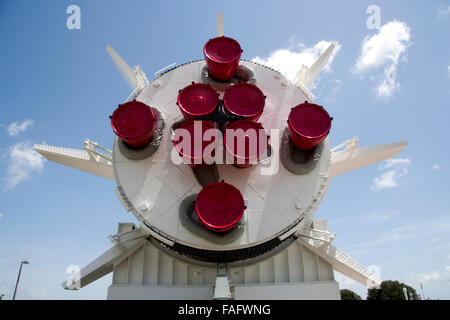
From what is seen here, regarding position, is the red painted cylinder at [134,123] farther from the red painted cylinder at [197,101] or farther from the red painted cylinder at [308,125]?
the red painted cylinder at [308,125]

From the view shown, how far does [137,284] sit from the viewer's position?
42.7 ft

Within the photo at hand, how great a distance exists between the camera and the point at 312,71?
1645 cm

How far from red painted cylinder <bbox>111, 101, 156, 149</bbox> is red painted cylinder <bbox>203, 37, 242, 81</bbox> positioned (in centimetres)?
372

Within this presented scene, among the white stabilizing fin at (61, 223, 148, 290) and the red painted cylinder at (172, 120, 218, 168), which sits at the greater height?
the red painted cylinder at (172, 120, 218, 168)

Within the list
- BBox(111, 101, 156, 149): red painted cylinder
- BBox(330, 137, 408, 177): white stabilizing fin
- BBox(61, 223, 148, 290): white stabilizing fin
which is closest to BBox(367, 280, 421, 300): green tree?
BBox(330, 137, 408, 177): white stabilizing fin

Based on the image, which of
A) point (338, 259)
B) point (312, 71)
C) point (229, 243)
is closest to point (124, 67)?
point (312, 71)

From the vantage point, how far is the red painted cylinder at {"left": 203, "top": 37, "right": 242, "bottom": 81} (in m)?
14.2

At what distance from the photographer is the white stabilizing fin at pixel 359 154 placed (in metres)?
14.7

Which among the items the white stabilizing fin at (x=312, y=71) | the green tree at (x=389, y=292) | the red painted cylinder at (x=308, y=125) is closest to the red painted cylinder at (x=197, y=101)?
the red painted cylinder at (x=308, y=125)

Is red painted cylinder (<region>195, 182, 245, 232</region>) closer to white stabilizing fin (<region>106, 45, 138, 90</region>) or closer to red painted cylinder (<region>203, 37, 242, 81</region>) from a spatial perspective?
red painted cylinder (<region>203, 37, 242, 81</region>)

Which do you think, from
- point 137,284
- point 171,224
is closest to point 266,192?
point 171,224

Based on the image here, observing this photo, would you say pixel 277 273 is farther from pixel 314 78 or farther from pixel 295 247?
pixel 314 78

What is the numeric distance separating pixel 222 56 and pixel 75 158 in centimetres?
818
